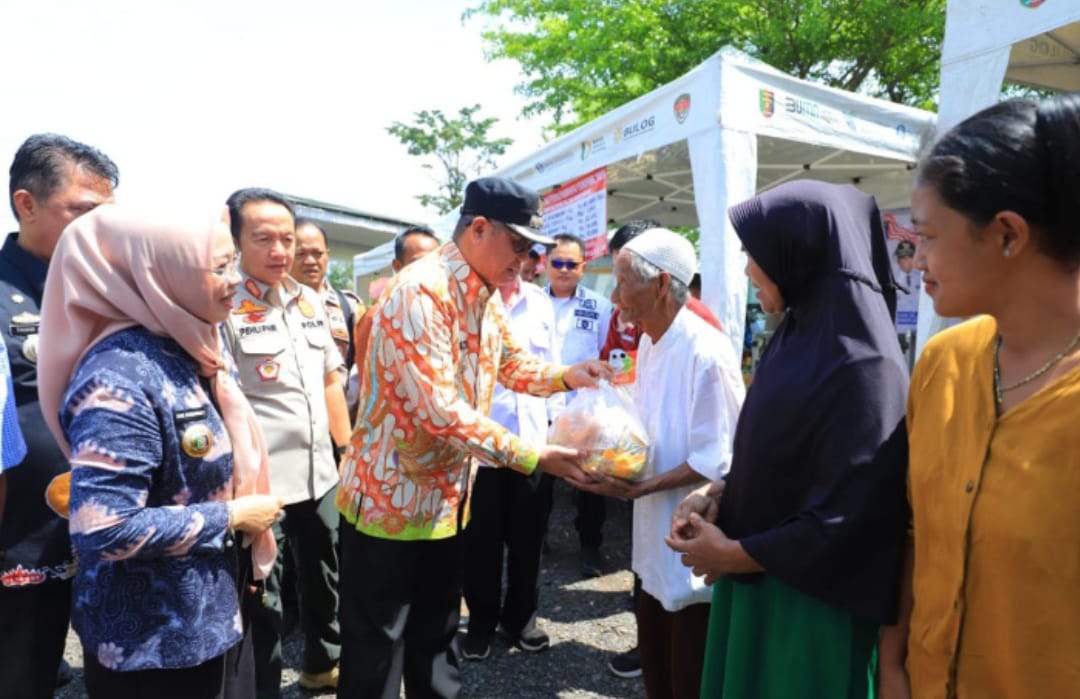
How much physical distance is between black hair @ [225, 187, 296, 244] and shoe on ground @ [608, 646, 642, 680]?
282 cm

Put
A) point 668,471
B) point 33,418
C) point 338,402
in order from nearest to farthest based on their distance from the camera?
point 33,418, point 668,471, point 338,402

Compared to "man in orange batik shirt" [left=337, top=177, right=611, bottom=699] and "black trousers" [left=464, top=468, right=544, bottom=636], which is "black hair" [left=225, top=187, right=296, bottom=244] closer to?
"man in orange batik shirt" [left=337, top=177, right=611, bottom=699]

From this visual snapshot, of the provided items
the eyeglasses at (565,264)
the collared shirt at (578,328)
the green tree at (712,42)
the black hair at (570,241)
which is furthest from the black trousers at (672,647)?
the green tree at (712,42)

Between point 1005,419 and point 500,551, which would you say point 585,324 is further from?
point 1005,419

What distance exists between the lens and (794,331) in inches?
66.1

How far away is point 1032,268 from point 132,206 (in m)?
1.95

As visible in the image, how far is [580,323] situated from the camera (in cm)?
523

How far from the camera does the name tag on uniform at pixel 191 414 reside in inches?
63.1

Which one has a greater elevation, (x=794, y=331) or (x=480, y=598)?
(x=794, y=331)

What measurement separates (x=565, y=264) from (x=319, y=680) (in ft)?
10.4

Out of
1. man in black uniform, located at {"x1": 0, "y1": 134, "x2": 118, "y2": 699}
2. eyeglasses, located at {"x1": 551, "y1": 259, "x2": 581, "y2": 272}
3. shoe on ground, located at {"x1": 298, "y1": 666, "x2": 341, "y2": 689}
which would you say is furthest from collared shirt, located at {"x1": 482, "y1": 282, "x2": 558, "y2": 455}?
man in black uniform, located at {"x1": 0, "y1": 134, "x2": 118, "y2": 699}

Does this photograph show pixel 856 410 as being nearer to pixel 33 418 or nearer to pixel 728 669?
pixel 728 669

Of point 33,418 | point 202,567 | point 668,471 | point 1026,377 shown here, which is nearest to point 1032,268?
point 1026,377

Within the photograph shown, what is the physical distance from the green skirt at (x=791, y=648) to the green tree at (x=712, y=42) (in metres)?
13.9
